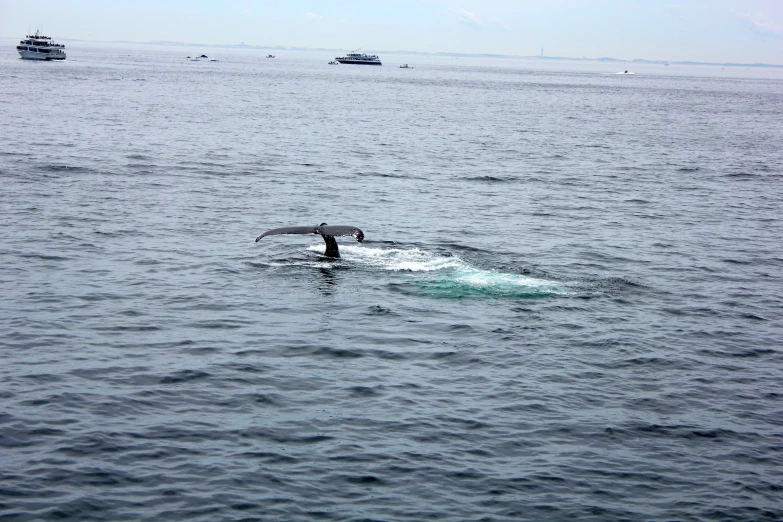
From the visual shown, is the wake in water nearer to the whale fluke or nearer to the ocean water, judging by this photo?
the ocean water

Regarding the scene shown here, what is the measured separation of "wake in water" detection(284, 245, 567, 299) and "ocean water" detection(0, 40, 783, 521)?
0.15 meters

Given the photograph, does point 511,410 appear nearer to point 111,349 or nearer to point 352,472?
point 352,472

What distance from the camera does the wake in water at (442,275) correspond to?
3028 cm

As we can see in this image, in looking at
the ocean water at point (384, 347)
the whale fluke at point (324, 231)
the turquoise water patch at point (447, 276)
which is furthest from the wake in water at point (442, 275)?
the whale fluke at point (324, 231)

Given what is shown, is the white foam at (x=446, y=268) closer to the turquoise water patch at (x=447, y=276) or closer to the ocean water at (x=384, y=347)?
the turquoise water patch at (x=447, y=276)

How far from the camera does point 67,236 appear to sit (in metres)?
36.3

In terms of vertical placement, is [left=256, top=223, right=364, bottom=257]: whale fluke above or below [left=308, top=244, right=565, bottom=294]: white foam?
above

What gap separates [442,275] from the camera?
32.3 meters

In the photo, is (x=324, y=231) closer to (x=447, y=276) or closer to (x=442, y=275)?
(x=442, y=275)

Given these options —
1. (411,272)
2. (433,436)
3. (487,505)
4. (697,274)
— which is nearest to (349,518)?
(487,505)

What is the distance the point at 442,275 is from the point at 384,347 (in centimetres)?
776

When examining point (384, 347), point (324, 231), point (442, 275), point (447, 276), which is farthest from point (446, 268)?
point (384, 347)

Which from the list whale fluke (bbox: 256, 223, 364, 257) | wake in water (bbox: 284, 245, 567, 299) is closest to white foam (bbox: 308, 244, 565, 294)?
wake in water (bbox: 284, 245, 567, 299)

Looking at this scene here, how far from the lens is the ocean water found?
56.9 ft
